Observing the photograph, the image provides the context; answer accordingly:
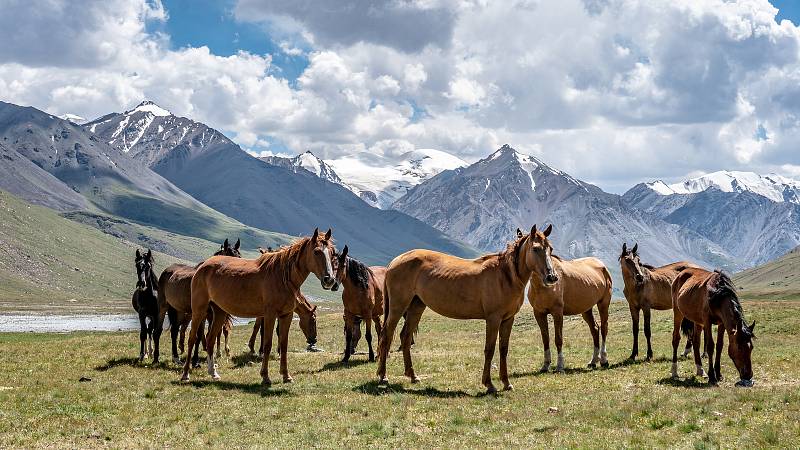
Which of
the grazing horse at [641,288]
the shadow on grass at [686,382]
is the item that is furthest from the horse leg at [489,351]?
the grazing horse at [641,288]

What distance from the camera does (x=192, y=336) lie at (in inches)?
895

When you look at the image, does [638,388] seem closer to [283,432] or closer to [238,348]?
[283,432]

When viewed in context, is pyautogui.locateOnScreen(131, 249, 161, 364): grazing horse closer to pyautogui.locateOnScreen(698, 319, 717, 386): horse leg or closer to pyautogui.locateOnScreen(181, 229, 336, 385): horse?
pyautogui.locateOnScreen(181, 229, 336, 385): horse

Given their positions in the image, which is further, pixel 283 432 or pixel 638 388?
pixel 638 388

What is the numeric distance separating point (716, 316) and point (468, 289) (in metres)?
7.42

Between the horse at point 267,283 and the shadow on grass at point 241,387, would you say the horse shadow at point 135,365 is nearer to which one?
the shadow on grass at point 241,387

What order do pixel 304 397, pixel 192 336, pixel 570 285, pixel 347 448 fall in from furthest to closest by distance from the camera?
pixel 570 285
pixel 192 336
pixel 304 397
pixel 347 448

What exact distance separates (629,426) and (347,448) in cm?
619

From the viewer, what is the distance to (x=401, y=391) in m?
20.1

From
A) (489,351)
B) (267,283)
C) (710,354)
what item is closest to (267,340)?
(267,283)

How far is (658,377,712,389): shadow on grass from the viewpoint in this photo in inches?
791

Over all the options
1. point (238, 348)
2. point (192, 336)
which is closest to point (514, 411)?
point (192, 336)

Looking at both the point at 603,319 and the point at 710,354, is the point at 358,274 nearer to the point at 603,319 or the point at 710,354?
the point at 603,319

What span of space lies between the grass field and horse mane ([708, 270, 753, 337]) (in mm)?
1914
